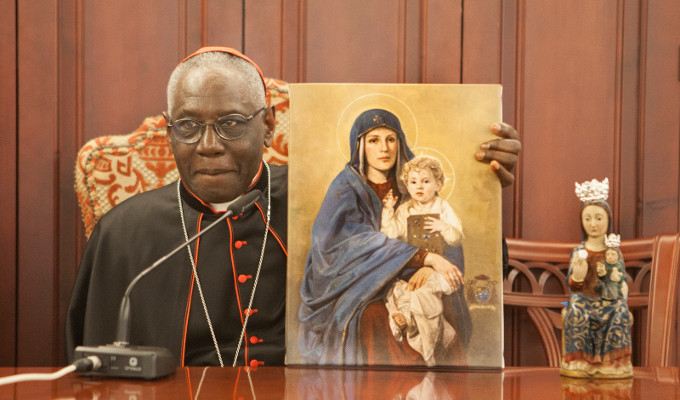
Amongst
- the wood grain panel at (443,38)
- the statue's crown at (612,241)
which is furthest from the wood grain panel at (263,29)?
the statue's crown at (612,241)

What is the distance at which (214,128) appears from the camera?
1809 millimetres

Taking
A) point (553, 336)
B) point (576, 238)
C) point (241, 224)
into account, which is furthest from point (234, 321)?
point (576, 238)

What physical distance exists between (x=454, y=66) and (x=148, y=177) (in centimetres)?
123

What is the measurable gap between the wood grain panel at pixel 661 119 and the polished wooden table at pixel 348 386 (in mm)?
1162

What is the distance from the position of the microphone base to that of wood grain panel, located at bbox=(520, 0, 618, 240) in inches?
66.2

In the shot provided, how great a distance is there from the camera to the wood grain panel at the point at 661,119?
253cm

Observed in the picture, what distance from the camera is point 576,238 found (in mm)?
2543

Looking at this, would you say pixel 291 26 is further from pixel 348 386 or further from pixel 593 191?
pixel 348 386

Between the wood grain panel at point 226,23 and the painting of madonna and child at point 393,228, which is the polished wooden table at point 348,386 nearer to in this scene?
the painting of madonna and child at point 393,228

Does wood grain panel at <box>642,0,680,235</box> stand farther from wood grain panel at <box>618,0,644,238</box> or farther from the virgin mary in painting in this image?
the virgin mary in painting

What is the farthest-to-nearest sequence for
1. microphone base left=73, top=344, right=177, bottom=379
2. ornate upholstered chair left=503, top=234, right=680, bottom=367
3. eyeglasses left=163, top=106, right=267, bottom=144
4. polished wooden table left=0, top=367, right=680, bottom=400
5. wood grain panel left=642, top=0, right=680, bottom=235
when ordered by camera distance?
wood grain panel left=642, top=0, right=680, bottom=235, ornate upholstered chair left=503, top=234, right=680, bottom=367, eyeglasses left=163, top=106, right=267, bottom=144, microphone base left=73, top=344, right=177, bottom=379, polished wooden table left=0, top=367, right=680, bottom=400

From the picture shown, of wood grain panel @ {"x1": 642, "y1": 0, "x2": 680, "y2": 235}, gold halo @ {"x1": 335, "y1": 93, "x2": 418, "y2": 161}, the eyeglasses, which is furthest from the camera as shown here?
wood grain panel @ {"x1": 642, "y1": 0, "x2": 680, "y2": 235}

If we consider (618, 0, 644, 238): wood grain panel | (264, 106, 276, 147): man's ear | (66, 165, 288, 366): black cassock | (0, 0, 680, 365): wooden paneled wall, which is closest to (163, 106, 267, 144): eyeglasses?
(264, 106, 276, 147): man's ear

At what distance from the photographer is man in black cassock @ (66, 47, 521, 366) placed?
1.81 m
